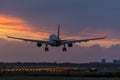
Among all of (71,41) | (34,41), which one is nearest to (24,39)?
(34,41)

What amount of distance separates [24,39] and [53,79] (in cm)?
4746

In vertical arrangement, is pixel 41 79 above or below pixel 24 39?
below

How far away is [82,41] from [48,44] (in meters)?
15.7

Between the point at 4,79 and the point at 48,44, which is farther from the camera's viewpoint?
the point at 48,44

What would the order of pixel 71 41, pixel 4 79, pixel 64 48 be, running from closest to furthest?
pixel 4 79, pixel 64 48, pixel 71 41

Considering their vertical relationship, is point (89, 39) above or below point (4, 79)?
above

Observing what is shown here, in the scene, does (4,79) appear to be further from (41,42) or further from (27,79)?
(41,42)

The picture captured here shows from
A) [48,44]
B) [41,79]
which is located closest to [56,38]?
[48,44]

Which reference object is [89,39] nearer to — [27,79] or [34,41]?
[34,41]

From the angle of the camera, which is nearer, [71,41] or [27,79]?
[27,79]

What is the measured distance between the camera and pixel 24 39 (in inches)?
6038

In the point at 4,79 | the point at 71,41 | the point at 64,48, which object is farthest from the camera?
the point at 71,41

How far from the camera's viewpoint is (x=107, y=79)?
109m

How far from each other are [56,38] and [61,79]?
4149 cm
